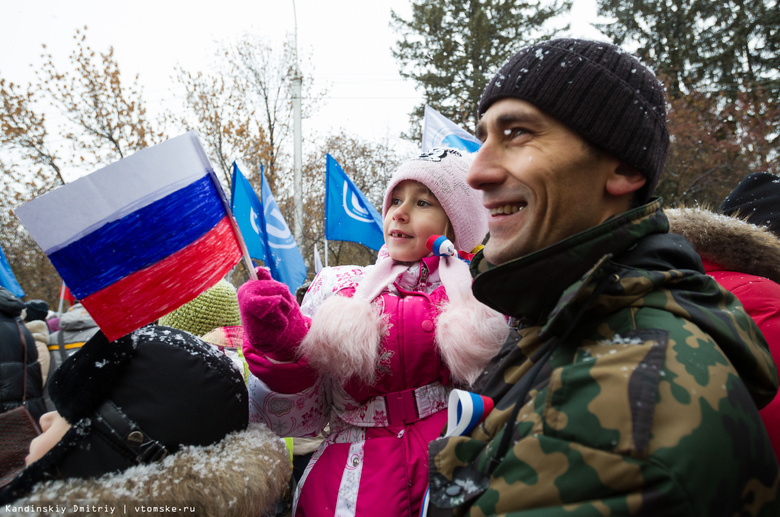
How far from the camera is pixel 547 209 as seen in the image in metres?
1.24

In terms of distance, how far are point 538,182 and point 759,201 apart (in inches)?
88.7

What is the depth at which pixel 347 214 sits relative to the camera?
20.9 feet

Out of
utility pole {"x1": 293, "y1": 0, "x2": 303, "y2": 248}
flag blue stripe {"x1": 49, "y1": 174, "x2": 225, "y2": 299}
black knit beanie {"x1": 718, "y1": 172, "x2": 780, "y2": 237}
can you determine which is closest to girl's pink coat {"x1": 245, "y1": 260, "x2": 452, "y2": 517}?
flag blue stripe {"x1": 49, "y1": 174, "x2": 225, "y2": 299}

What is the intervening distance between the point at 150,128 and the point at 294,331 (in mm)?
17655

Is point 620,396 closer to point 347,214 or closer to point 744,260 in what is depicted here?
point 744,260

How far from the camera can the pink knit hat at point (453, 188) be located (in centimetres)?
204

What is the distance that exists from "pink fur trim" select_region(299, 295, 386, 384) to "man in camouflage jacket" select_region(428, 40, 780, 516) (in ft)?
1.49

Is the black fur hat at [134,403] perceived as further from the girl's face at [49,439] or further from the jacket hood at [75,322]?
the jacket hood at [75,322]

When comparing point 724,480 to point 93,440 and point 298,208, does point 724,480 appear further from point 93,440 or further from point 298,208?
point 298,208

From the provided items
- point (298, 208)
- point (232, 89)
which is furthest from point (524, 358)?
point (232, 89)

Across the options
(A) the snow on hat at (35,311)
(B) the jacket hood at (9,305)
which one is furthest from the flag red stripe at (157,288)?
(A) the snow on hat at (35,311)

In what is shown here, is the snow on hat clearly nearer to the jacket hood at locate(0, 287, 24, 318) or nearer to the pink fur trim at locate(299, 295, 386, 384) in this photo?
the jacket hood at locate(0, 287, 24, 318)

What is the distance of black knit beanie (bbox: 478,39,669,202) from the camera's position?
1220 mm

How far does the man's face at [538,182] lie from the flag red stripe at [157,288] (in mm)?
851
